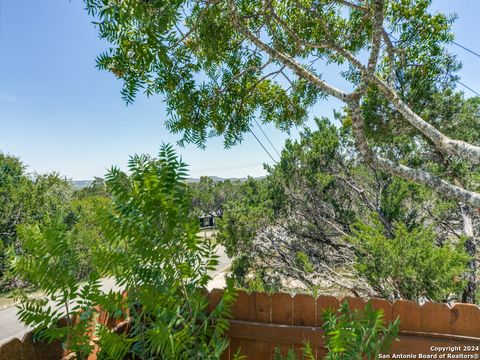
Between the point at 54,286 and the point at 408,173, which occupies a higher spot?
the point at 408,173

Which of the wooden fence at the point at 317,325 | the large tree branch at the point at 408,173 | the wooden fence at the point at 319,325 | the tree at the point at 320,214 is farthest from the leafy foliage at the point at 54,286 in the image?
the tree at the point at 320,214

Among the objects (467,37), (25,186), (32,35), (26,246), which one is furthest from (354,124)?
(25,186)

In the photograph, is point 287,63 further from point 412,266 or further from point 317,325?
point 412,266

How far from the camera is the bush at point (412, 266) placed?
263 cm

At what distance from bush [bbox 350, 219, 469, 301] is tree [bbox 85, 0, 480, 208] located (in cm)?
79

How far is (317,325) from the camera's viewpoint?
6.52 ft

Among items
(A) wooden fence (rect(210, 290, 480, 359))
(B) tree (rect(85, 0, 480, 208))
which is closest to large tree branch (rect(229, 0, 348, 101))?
(B) tree (rect(85, 0, 480, 208))

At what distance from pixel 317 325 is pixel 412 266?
1.45 m

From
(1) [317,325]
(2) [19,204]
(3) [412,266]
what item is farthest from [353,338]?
(2) [19,204]

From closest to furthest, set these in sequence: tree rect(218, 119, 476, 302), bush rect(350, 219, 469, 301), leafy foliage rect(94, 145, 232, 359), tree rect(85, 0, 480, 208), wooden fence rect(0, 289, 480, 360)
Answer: leafy foliage rect(94, 145, 232, 359) → wooden fence rect(0, 289, 480, 360) → tree rect(85, 0, 480, 208) → bush rect(350, 219, 469, 301) → tree rect(218, 119, 476, 302)

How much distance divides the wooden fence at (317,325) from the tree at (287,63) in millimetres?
885

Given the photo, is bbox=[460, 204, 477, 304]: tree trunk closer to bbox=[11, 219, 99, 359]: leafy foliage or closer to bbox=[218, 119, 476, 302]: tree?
bbox=[218, 119, 476, 302]: tree

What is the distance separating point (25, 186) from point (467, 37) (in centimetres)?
1187

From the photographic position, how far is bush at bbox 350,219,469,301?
8.64ft
